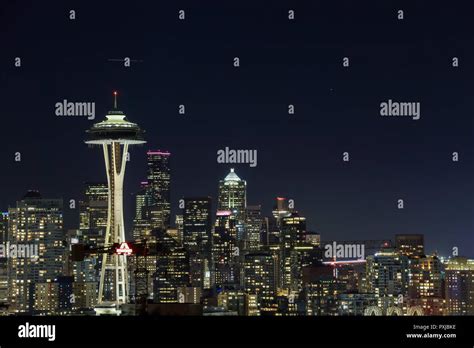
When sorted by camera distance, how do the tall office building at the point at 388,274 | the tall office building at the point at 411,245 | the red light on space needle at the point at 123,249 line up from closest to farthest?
the tall office building at the point at 388,274, the tall office building at the point at 411,245, the red light on space needle at the point at 123,249

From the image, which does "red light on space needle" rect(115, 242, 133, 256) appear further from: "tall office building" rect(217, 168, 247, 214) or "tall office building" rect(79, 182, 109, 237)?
"tall office building" rect(79, 182, 109, 237)

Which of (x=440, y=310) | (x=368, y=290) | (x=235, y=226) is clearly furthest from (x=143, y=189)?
(x=440, y=310)

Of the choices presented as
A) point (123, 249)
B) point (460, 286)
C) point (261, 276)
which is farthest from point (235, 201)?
point (460, 286)

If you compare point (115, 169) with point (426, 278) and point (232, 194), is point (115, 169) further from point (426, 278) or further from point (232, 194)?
point (426, 278)

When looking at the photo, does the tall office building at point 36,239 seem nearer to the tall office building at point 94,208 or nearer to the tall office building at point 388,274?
the tall office building at point 94,208

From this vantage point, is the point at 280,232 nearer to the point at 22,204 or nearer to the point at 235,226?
the point at 235,226

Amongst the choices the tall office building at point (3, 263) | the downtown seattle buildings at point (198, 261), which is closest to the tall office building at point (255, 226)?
the downtown seattle buildings at point (198, 261)
